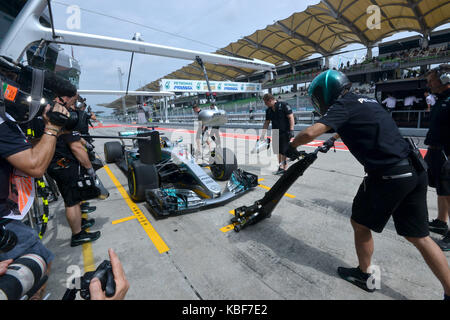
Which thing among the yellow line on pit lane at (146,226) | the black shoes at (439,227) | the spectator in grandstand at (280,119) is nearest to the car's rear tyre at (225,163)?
the spectator in grandstand at (280,119)

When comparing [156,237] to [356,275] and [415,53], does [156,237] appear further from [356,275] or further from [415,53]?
[415,53]

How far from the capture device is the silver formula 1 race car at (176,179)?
2.75 m

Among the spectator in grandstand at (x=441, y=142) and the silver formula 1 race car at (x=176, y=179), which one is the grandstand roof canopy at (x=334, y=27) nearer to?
the spectator in grandstand at (x=441, y=142)

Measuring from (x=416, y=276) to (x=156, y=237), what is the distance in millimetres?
2685

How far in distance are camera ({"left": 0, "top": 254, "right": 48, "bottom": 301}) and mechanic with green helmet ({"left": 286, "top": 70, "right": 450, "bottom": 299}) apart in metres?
1.92

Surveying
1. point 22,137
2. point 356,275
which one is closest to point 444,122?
point 356,275

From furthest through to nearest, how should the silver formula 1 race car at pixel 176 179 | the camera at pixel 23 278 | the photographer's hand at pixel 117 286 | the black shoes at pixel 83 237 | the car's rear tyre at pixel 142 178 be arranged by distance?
1. the car's rear tyre at pixel 142 178
2. the silver formula 1 race car at pixel 176 179
3. the black shoes at pixel 83 237
4. the camera at pixel 23 278
5. the photographer's hand at pixel 117 286

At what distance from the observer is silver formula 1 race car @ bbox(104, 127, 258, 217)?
2.75 metres

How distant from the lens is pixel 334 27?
25141 mm

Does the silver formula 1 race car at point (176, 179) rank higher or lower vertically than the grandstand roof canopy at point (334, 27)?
lower

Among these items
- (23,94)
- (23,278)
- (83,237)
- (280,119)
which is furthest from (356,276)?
(280,119)

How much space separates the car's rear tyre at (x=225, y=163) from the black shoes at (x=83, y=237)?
248cm
